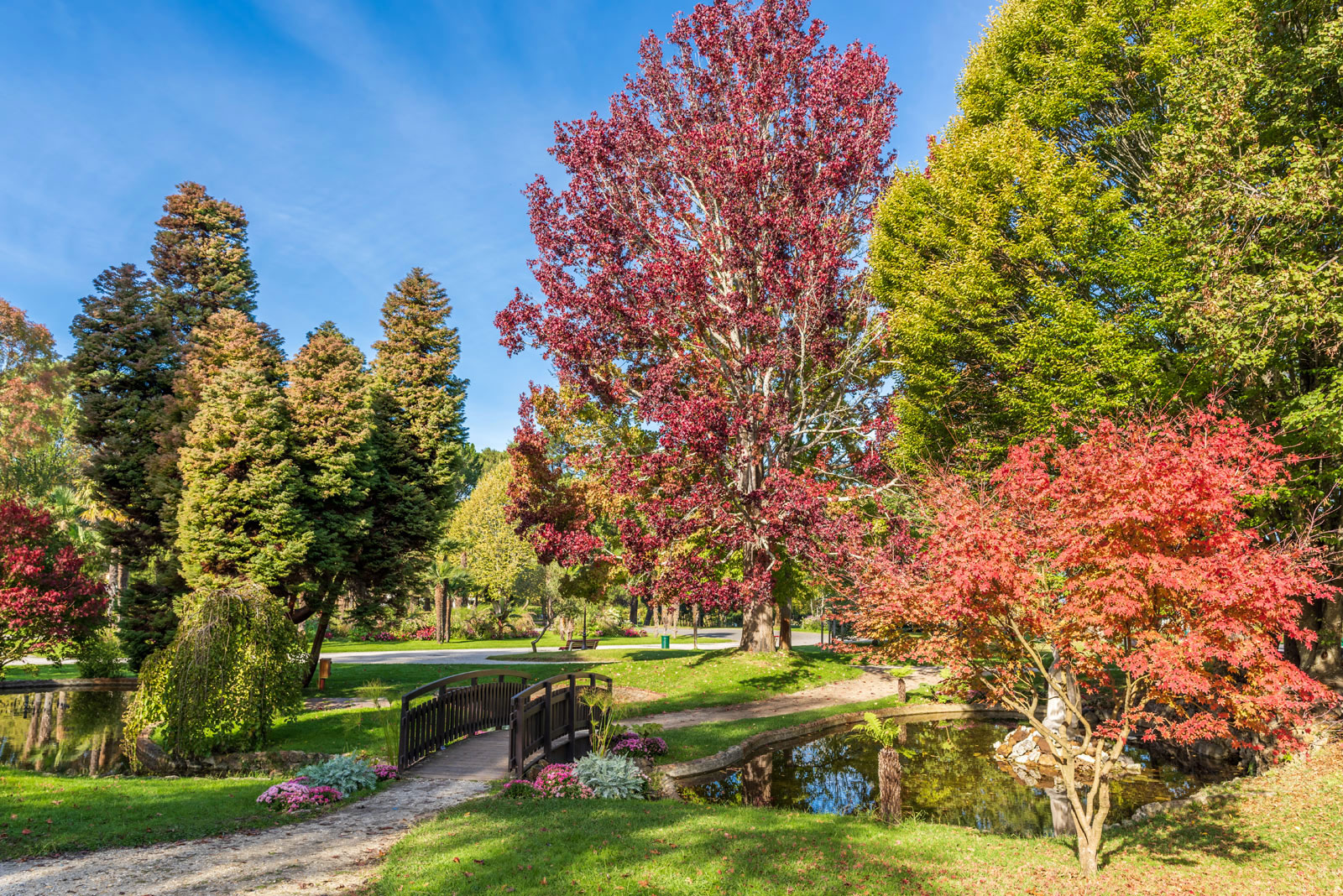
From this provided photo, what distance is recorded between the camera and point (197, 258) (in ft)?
92.8

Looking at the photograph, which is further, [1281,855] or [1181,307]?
[1181,307]

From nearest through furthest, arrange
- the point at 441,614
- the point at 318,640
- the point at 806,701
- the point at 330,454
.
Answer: the point at 806,701 < the point at 330,454 < the point at 318,640 < the point at 441,614

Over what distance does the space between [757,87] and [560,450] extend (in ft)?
51.4

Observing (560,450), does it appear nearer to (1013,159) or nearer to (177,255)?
(177,255)

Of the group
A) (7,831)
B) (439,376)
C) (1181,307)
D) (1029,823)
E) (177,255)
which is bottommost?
(1029,823)

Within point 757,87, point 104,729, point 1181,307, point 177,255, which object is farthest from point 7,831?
point 177,255

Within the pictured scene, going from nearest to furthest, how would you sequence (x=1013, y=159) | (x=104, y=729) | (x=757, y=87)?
(x=1013, y=159)
(x=104, y=729)
(x=757, y=87)

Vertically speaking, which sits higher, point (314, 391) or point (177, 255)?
point (177, 255)

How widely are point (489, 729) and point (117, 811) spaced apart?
677 cm

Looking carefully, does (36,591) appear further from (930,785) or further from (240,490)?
(930,785)

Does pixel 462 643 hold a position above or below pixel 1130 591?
below

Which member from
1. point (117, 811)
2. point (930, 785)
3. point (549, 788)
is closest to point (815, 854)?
point (549, 788)

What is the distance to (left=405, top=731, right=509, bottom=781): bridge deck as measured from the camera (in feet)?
38.9

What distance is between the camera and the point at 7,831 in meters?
8.48
